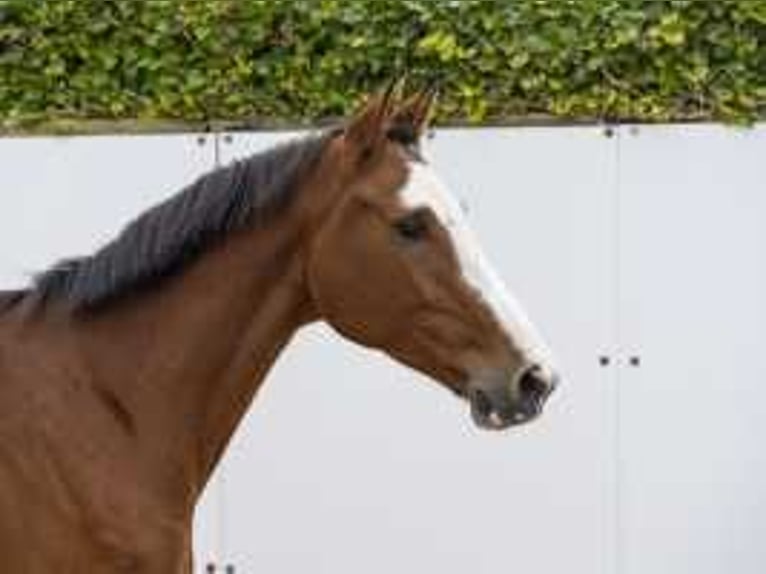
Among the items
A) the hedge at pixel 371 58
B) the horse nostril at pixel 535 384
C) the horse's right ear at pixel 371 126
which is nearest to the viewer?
the horse nostril at pixel 535 384

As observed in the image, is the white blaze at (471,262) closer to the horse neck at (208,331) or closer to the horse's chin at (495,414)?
the horse's chin at (495,414)

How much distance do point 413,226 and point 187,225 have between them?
0.50 m

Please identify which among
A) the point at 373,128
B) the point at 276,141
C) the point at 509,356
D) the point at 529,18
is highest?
the point at 529,18

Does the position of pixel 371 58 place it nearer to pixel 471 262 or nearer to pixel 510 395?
pixel 471 262

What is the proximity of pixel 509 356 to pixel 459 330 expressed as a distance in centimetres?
14

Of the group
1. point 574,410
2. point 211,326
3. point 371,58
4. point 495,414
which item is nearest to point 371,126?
point 211,326

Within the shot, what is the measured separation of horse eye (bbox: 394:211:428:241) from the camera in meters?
3.73

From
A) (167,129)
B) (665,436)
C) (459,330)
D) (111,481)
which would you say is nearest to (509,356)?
(459,330)

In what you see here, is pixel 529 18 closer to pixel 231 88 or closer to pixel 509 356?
pixel 231 88

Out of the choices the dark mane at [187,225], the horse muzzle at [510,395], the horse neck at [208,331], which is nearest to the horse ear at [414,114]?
the dark mane at [187,225]

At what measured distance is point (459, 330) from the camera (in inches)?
147

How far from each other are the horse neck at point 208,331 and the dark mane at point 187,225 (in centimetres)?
4

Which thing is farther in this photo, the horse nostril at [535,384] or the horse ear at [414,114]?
the horse ear at [414,114]

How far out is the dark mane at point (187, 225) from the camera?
152 inches
